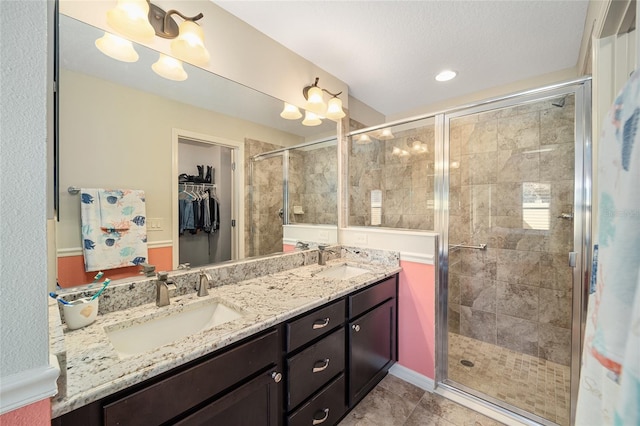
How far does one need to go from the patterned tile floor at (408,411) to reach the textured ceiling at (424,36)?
8.02 feet

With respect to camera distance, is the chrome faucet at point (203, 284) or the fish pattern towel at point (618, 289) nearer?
the fish pattern towel at point (618, 289)

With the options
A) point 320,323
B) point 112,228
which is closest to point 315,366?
point 320,323

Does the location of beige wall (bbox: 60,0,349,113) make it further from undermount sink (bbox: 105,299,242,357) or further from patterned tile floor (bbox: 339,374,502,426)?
patterned tile floor (bbox: 339,374,502,426)

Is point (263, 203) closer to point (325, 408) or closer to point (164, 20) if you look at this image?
point (164, 20)

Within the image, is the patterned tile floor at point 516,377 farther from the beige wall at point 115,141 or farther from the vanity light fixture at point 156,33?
the vanity light fixture at point 156,33

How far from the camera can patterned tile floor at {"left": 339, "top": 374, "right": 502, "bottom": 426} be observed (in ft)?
5.23

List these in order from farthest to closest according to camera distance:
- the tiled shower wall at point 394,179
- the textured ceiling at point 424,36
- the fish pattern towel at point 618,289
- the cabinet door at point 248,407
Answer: the tiled shower wall at point 394,179, the textured ceiling at point 424,36, the cabinet door at point 248,407, the fish pattern towel at point 618,289

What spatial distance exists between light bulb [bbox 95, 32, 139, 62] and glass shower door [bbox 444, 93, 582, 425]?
2.03m

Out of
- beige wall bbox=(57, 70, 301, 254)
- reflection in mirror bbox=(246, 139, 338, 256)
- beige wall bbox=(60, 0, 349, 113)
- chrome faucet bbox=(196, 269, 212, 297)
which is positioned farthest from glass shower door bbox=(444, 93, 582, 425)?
beige wall bbox=(57, 70, 301, 254)

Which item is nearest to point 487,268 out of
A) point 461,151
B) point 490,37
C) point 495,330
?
point 495,330

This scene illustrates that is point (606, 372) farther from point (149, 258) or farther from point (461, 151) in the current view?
point (461, 151)

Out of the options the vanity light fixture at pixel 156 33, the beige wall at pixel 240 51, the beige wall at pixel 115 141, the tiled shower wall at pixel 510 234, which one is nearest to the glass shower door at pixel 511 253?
the tiled shower wall at pixel 510 234

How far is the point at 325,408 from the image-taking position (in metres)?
1.39

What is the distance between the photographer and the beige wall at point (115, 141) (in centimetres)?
107
